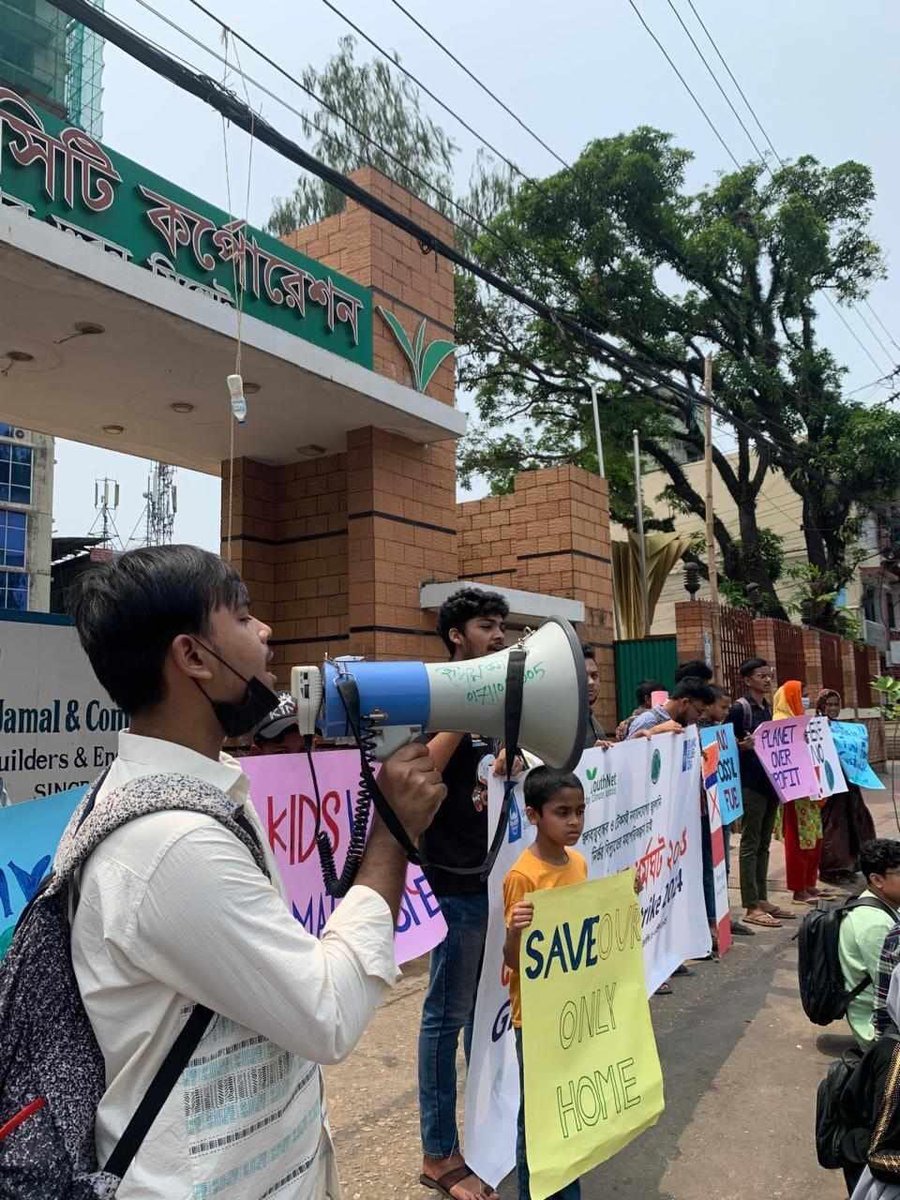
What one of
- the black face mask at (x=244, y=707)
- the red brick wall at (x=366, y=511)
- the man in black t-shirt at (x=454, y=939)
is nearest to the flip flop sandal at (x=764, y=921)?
the red brick wall at (x=366, y=511)

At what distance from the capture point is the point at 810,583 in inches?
793

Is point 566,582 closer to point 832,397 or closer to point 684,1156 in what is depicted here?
point 684,1156

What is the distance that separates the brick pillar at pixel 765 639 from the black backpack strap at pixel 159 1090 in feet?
41.2

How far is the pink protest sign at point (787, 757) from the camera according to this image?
241 inches

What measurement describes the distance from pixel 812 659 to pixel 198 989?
50.8 feet

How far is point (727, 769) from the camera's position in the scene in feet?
18.7

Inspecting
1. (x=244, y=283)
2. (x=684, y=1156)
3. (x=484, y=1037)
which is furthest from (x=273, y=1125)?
(x=244, y=283)

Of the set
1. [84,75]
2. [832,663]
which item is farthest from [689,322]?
[84,75]

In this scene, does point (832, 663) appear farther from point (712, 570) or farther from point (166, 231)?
point (166, 231)

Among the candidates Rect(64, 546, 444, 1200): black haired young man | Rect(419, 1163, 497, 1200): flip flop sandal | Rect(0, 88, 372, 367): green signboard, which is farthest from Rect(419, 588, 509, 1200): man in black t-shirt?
Rect(0, 88, 372, 367): green signboard

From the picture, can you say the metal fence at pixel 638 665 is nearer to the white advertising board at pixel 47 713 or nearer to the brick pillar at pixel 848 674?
the white advertising board at pixel 47 713

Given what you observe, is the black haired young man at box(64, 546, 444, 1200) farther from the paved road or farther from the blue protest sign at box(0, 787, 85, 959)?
the paved road

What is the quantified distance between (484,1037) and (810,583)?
1914 cm

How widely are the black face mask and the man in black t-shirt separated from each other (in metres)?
1.52
